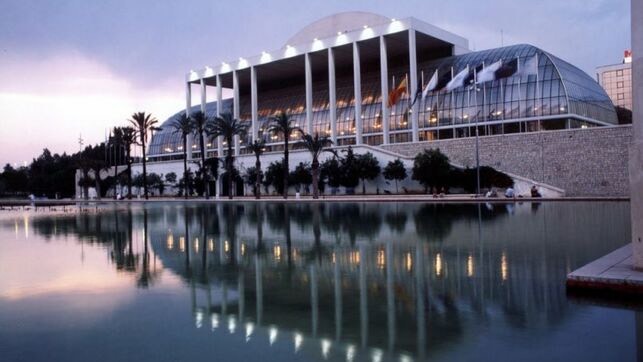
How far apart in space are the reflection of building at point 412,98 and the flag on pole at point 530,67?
79 centimetres

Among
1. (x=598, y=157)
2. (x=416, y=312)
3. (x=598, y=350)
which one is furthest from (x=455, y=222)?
(x=598, y=157)

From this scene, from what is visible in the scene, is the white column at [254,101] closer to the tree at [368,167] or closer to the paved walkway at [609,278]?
the tree at [368,167]

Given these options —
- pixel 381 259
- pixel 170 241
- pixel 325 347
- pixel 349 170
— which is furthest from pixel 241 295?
pixel 349 170

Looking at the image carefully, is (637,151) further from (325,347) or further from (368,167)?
(368,167)

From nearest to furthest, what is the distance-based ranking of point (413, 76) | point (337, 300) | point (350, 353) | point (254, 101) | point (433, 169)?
point (350, 353), point (337, 300), point (433, 169), point (413, 76), point (254, 101)

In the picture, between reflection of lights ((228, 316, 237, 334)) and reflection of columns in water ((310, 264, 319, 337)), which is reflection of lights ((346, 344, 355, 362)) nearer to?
reflection of columns in water ((310, 264, 319, 337))

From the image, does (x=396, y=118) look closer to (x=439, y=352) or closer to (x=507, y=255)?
(x=507, y=255)

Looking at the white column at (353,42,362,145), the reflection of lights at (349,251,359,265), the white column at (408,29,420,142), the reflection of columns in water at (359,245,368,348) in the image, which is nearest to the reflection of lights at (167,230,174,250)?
the reflection of lights at (349,251,359,265)

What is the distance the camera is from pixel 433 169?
5978 centimetres

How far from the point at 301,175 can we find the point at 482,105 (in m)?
24.1

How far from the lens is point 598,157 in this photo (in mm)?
54062

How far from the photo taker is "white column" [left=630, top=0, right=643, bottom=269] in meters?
10.6

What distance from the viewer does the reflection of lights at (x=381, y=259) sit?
45.0 ft

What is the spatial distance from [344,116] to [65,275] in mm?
72894
